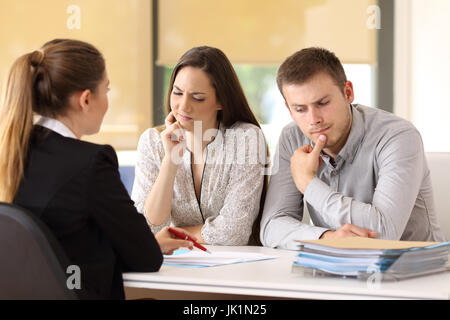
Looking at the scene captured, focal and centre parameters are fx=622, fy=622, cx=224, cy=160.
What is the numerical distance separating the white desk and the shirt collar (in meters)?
0.37

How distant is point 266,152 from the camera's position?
93.7 inches

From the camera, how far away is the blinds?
4586 mm

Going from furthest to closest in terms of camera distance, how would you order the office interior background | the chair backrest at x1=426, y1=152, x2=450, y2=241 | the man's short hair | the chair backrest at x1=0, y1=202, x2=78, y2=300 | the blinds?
1. the blinds
2. the office interior background
3. the chair backrest at x1=426, y1=152, x2=450, y2=241
4. the man's short hair
5. the chair backrest at x1=0, y1=202, x2=78, y2=300

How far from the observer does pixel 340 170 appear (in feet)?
6.98

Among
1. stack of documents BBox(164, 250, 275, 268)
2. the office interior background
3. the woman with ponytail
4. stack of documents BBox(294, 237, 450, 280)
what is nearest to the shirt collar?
the woman with ponytail

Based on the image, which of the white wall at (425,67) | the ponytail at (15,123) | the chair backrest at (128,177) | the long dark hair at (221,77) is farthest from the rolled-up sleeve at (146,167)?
the white wall at (425,67)

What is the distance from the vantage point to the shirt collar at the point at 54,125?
150cm

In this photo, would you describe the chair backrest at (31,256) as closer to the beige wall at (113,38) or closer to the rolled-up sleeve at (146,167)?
the rolled-up sleeve at (146,167)

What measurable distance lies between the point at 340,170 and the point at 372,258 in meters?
0.79

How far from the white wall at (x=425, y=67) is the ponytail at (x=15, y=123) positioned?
3374 mm

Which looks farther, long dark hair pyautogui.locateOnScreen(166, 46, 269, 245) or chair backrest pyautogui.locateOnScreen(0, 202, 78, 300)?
long dark hair pyautogui.locateOnScreen(166, 46, 269, 245)

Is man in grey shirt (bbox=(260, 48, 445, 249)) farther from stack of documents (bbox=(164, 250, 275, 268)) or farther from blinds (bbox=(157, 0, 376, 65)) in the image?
blinds (bbox=(157, 0, 376, 65))
